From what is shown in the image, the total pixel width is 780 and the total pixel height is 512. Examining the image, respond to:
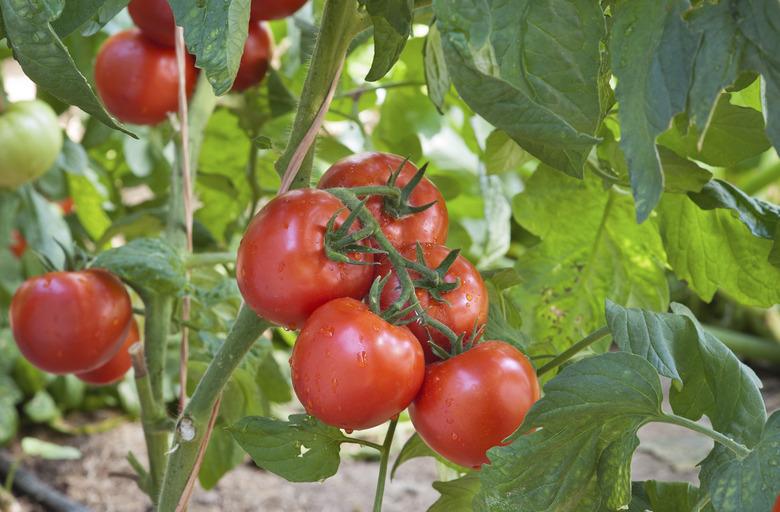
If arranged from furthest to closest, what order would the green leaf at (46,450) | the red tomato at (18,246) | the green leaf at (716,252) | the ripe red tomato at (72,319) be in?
the green leaf at (46,450), the red tomato at (18,246), the ripe red tomato at (72,319), the green leaf at (716,252)

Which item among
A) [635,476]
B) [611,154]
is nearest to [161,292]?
[611,154]

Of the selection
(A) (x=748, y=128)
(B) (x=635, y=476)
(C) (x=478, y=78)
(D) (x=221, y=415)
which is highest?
(C) (x=478, y=78)

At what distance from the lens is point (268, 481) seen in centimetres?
197

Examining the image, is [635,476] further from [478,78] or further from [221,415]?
[478,78]

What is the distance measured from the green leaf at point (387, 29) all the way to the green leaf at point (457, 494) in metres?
0.32

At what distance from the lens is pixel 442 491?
2.43 ft

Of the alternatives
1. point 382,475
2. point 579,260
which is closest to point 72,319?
point 382,475

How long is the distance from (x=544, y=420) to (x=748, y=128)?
33 centimetres

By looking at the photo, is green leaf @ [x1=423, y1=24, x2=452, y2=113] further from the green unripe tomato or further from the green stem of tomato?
the green unripe tomato

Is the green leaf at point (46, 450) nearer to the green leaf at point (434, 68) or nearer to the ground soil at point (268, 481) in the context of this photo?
the ground soil at point (268, 481)

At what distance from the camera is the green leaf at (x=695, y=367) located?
60cm

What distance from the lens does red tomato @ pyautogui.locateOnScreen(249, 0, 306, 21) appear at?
32.9 inches

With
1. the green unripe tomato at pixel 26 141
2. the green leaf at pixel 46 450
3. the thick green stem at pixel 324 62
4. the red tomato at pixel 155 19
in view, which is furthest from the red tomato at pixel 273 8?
the green leaf at pixel 46 450

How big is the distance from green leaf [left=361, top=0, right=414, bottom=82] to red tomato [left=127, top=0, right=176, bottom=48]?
14.1 inches
